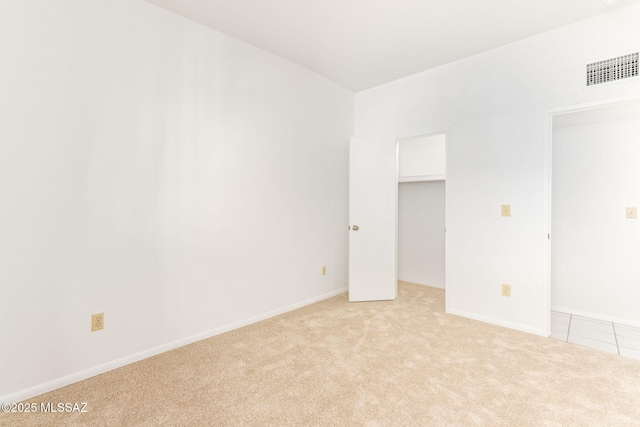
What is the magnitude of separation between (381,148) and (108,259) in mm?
2947

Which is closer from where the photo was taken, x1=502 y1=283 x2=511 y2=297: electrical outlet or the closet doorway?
x1=502 y1=283 x2=511 y2=297: electrical outlet

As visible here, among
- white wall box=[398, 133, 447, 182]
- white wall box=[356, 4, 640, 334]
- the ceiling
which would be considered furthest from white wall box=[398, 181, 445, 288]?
the ceiling

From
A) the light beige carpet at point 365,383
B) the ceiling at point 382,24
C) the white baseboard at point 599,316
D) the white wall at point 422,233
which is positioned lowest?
the light beige carpet at point 365,383

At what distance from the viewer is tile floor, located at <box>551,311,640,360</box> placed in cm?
250

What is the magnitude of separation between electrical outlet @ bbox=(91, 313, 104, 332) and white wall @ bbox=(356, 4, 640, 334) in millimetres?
3123

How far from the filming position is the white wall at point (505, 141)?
2.56 metres

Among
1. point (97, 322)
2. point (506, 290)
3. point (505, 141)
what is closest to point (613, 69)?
point (505, 141)

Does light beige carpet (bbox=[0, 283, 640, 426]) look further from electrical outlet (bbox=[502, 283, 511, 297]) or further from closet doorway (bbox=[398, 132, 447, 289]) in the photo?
closet doorway (bbox=[398, 132, 447, 289])

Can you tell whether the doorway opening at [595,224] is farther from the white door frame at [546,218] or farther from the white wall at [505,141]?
the white wall at [505,141]

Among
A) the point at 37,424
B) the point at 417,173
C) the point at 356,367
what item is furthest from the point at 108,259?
the point at 417,173

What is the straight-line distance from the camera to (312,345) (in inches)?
98.0

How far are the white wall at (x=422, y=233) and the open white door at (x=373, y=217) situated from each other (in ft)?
2.77

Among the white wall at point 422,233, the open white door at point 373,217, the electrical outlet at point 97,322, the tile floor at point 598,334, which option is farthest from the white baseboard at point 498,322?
the electrical outlet at point 97,322

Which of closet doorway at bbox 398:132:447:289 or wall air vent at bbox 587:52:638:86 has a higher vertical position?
wall air vent at bbox 587:52:638:86
